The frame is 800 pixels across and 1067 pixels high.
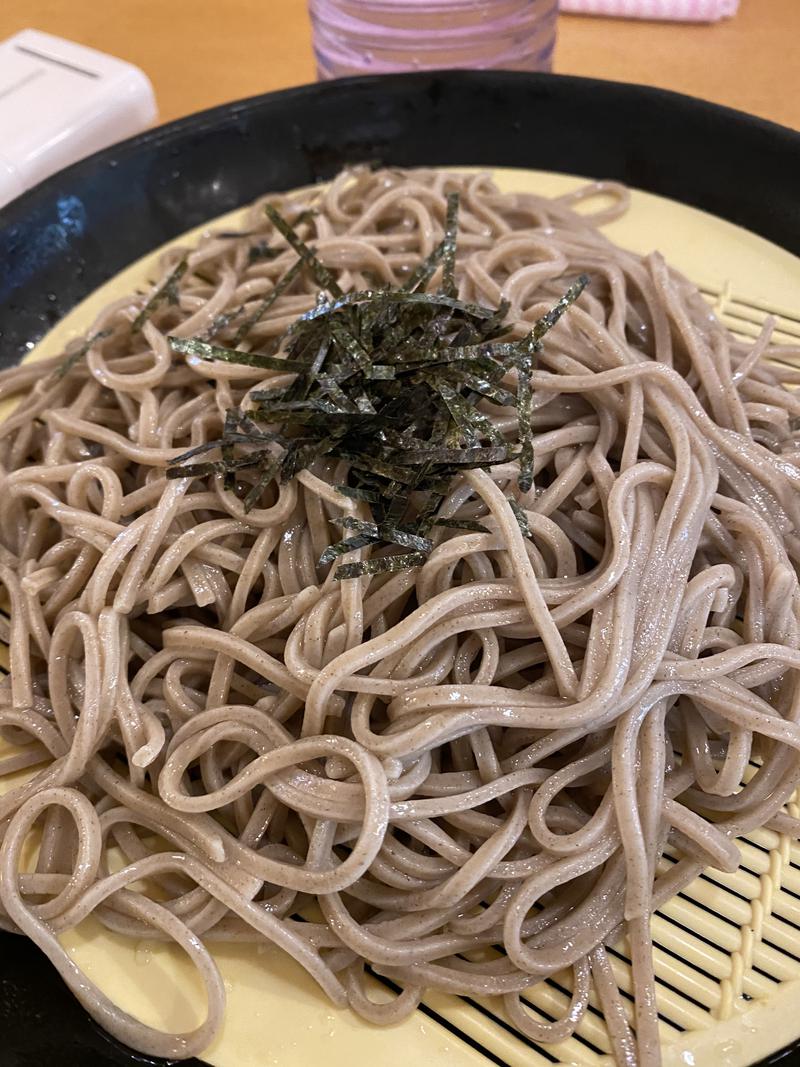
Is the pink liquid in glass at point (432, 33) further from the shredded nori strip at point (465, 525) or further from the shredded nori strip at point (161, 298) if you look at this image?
the shredded nori strip at point (465, 525)

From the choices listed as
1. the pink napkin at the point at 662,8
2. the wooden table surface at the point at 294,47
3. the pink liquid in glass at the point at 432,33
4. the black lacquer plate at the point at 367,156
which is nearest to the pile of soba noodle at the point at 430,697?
the black lacquer plate at the point at 367,156

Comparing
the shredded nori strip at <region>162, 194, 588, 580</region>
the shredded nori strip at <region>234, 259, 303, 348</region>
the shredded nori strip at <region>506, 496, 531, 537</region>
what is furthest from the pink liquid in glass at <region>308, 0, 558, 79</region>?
the shredded nori strip at <region>506, 496, 531, 537</region>

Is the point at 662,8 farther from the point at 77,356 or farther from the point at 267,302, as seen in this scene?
the point at 77,356

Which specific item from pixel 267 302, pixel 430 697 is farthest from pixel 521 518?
pixel 267 302

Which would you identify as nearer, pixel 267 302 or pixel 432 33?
pixel 267 302

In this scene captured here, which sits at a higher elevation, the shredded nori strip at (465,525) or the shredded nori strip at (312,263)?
the shredded nori strip at (312,263)

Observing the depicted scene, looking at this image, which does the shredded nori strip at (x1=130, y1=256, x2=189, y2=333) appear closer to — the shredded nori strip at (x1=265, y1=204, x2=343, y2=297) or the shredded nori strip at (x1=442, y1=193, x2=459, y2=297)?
the shredded nori strip at (x1=265, y1=204, x2=343, y2=297)

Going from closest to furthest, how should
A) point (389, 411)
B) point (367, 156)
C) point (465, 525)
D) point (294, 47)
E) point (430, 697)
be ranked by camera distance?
point (430, 697)
point (465, 525)
point (389, 411)
point (367, 156)
point (294, 47)
